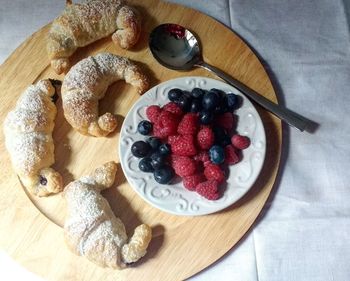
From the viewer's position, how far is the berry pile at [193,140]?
3.14 feet

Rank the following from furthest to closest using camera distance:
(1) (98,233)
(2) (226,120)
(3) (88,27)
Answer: (3) (88,27)
(2) (226,120)
(1) (98,233)

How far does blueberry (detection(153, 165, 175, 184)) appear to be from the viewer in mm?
962

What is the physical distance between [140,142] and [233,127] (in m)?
0.23

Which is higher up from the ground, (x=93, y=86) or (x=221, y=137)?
(x=93, y=86)

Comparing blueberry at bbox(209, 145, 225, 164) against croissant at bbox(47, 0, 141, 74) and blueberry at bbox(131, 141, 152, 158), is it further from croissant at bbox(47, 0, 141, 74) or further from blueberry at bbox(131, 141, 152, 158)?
croissant at bbox(47, 0, 141, 74)

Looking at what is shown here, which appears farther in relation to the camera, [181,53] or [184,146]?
[181,53]

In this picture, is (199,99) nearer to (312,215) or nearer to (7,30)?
(312,215)

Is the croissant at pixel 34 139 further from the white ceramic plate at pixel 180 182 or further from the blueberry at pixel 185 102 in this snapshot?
the blueberry at pixel 185 102

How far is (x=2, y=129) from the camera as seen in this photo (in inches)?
42.8

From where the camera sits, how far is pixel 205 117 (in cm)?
99

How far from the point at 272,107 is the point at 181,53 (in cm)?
28

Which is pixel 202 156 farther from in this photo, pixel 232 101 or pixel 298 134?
pixel 298 134

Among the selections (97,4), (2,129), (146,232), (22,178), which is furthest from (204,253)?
(97,4)

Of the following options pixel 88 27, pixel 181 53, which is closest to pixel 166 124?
pixel 181 53
